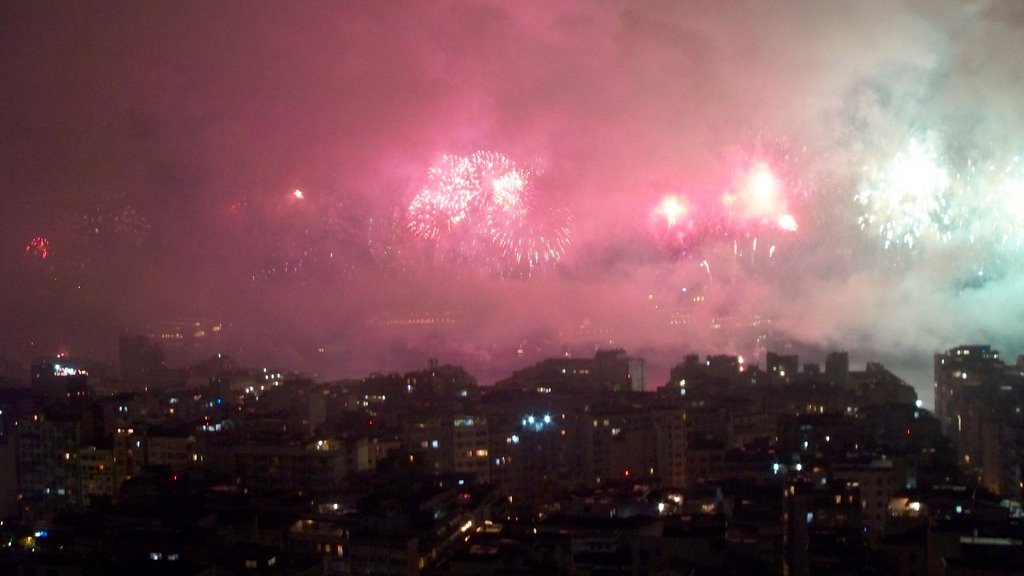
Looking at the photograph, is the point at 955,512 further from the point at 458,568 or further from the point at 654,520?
the point at 458,568

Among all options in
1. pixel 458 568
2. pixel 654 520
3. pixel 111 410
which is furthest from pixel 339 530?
pixel 111 410

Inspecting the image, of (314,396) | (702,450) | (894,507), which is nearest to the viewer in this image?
(894,507)

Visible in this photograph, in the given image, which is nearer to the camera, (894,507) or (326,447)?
(894,507)

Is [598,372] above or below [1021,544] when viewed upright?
above

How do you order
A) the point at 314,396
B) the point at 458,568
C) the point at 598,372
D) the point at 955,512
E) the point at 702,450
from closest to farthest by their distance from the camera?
the point at 458,568 → the point at 955,512 → the point at 702,450 → the point at 314,396 → the point at 598,372

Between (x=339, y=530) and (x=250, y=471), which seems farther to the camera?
(x=250, y=471)

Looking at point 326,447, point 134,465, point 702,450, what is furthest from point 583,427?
point 134,465

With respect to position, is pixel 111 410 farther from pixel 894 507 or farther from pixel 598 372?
pixel 894 507

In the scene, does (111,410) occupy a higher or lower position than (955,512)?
higher

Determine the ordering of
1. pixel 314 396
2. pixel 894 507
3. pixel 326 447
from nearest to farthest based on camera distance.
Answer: pixel 894 507 → pixel 326 447 → pixel 314 396
